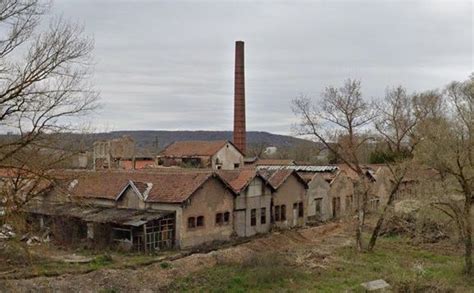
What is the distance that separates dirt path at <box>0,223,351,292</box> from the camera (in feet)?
71.5

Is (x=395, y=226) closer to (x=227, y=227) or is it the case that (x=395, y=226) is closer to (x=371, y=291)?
(x=227, y=227)

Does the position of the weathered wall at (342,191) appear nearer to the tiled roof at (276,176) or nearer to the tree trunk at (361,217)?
the tiled roof at (276,176)

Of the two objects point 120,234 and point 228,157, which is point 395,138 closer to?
point 120,234

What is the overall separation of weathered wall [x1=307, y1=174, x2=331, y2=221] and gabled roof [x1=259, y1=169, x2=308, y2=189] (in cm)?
207

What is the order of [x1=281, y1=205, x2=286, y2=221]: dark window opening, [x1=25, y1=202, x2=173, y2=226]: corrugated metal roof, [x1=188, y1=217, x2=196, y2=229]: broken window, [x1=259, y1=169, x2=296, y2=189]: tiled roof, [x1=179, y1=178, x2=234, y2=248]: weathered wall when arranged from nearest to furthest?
[x1=25, y1=202, x2=173, y2=226]: corrugated metal roof < [x1=179, y1=178, x2=234, y2=248]: weathered wall < [x1=188, y1=217, x2=196, y2=229]: broken window < [x1=259, y1=169, x2=296, y2=189]: tiled roof < [x1=281, y1=205, x2=286, y2=221]: dark window opening

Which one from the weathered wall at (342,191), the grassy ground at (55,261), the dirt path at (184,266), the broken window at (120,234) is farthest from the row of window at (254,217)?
the weathered wall at (342,191)

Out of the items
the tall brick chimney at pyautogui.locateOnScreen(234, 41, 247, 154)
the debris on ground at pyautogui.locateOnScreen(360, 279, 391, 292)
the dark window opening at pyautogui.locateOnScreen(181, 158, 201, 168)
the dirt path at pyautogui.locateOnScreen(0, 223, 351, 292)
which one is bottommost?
the debris on ground at pyautogui.locateOnScreen(360, 279, 391, 292)

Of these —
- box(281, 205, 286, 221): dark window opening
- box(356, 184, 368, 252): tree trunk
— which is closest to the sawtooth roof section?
box(281, 205, 286, 221): dark window opening

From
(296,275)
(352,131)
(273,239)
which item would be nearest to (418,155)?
(352,131)

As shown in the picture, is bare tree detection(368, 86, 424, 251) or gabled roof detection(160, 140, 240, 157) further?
gabled roof detection(160, 140, 240, 157)

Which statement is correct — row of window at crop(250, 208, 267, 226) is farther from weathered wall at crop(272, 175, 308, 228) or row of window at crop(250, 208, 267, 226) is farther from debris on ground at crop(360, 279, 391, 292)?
debris on ground at crop(360, 279, 391, 292)

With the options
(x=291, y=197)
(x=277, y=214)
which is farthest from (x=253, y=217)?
(x=291, y=197)

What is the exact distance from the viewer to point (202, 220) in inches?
1271

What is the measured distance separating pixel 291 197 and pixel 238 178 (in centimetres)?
598
